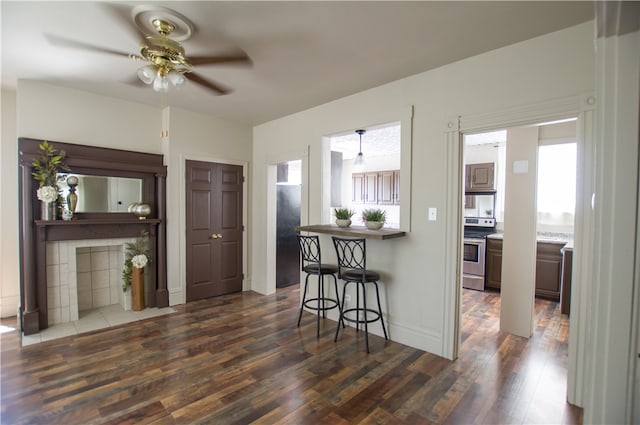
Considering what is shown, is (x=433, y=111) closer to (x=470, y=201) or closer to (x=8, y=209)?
(x=470, y=201)

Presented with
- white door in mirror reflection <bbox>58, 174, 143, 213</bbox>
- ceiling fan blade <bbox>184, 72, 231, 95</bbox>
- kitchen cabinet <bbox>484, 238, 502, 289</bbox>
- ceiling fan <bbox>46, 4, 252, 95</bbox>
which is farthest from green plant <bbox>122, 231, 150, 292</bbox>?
kitchen cabinet <bbox>484, 238, 502, 289</bbox>

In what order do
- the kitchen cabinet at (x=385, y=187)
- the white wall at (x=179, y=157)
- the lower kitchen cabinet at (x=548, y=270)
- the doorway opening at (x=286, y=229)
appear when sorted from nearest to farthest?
1. the white wall at (x=179, y=157)
2. the lower kitchen cabinet at (x=548, y=270)
3. the doorway opening at (x=286, y=229)
4. the kitchen cabinet at (x=385, y=187)

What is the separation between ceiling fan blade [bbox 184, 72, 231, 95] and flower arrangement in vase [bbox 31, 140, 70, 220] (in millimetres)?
1723

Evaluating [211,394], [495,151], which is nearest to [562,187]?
[495,151]

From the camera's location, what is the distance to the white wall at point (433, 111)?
89.1 inches

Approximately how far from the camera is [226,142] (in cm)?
479

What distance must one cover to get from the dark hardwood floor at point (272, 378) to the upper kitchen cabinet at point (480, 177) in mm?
2645

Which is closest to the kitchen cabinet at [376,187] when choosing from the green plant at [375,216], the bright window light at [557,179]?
the bright window light at [557,179]

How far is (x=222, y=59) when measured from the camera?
2711 millimetres

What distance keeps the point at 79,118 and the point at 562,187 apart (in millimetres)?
6840

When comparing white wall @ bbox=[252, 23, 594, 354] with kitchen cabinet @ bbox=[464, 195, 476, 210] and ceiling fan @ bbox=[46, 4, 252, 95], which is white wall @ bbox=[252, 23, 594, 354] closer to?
ceiling fan @ bbox=[46, 4, 252, 95]

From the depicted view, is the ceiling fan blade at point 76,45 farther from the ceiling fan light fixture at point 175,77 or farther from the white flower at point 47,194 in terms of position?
the white flower at point 47,194

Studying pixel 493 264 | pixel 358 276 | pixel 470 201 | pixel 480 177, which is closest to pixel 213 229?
pixel 358 276

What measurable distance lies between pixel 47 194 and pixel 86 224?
53 centimetres
